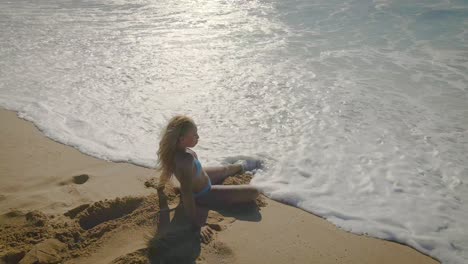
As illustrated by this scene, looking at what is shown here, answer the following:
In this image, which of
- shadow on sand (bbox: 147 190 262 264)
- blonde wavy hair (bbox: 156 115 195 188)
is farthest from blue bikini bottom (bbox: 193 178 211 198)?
blonde wavy hair (bbox: 156 115 195 188)

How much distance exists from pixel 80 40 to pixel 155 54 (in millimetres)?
2205

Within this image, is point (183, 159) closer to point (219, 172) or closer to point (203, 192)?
point (203, 192)

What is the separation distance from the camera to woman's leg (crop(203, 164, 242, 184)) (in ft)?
13.7

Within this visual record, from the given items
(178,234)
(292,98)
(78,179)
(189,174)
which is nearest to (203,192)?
(189,174)

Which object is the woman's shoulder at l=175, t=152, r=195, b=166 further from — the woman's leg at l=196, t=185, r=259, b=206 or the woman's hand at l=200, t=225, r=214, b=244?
the woman's hand at l=200, t=225, r=214, b=244

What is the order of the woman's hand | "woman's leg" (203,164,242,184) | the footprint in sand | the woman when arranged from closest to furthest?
the woman's hand < the woman < the footprint in sand < "woman's leg" (203,164,242,184)

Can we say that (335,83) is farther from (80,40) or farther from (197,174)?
(80,40)

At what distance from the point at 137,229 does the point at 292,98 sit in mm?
3743

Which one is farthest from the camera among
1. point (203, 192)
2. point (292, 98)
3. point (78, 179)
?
point (292, 98)

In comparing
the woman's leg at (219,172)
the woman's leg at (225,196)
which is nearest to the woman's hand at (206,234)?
the woman's leg at (225,196)

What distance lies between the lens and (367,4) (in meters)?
13.3

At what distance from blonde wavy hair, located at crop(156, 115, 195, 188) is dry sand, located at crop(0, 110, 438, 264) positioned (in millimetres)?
414

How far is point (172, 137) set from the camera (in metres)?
3.50

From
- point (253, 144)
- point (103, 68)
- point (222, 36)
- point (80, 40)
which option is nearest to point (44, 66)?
point (103, 68)
